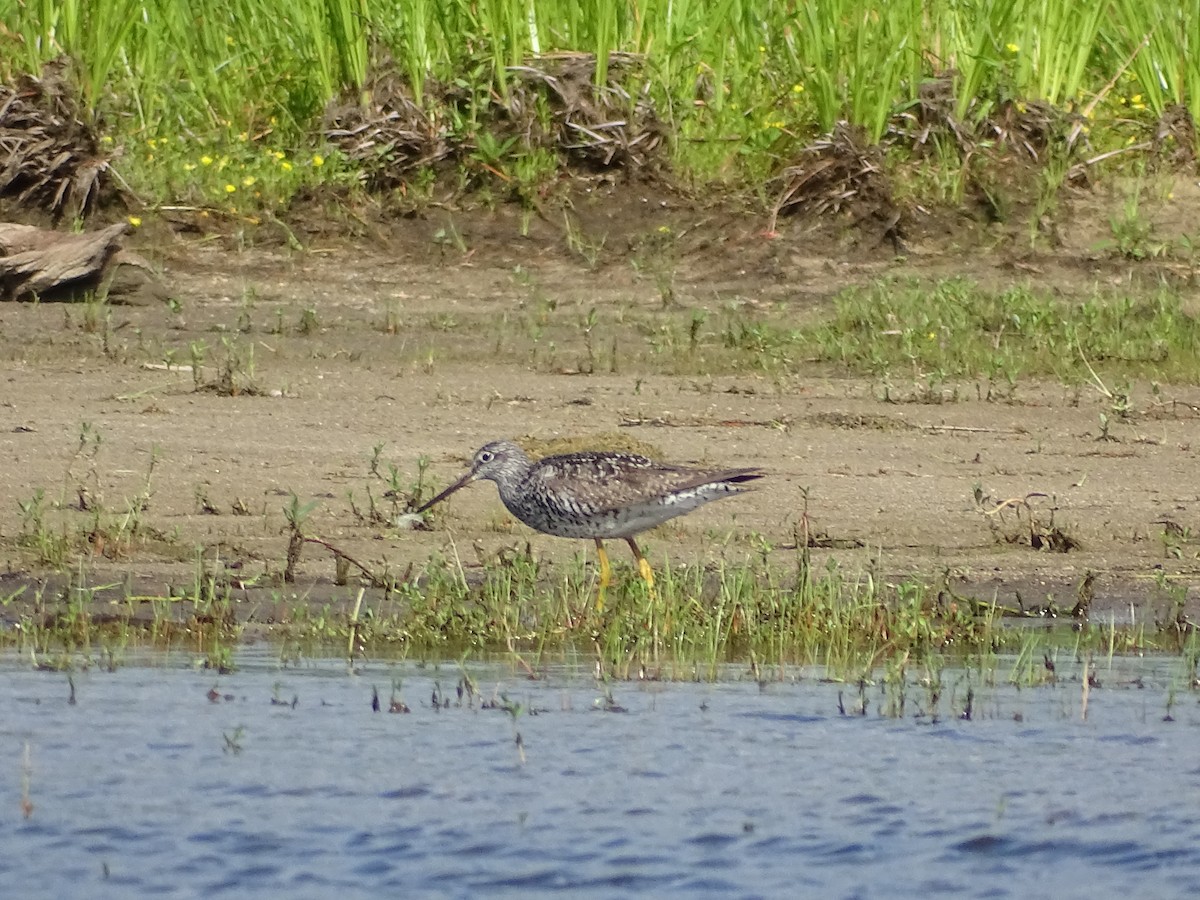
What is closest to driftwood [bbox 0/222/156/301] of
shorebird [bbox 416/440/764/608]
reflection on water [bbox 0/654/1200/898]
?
shorebird [bbox 416/440/764/608]

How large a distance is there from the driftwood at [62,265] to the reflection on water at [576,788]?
5.48 m

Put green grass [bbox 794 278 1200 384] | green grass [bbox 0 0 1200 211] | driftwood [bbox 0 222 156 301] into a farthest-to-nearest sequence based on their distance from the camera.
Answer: green grass [bbox 0 0 1200 211], driftwood [bbox 0 222 156 301], green grass [bbox 794 278 1200 384]

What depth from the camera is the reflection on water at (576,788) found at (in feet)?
16.5

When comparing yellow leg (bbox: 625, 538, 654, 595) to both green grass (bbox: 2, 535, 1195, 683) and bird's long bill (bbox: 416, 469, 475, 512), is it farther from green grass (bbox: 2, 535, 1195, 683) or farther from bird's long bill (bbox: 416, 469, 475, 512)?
bird's long bill (bbox: 416, 469, 475, 512)

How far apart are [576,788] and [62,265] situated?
7122mm

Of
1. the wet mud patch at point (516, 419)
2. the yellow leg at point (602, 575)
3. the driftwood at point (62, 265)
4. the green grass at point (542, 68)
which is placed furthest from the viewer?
the green grass at point (542, 68)

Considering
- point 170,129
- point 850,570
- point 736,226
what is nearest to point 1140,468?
point 850,570

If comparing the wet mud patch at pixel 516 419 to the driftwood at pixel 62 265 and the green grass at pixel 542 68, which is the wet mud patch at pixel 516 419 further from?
the green grass at pixel 542 68

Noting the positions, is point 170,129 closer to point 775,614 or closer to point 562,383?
point 562,383

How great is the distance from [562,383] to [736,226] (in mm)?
2848

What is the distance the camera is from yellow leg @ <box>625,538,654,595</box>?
7.45m

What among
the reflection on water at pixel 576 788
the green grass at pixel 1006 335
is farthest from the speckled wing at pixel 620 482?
the green grass at pixel 1006 335

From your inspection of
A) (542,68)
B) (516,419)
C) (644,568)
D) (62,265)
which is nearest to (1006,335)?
(516,419)

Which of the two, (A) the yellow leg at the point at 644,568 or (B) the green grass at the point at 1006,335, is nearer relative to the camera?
(A) the yellow leg at the point at 644,568
